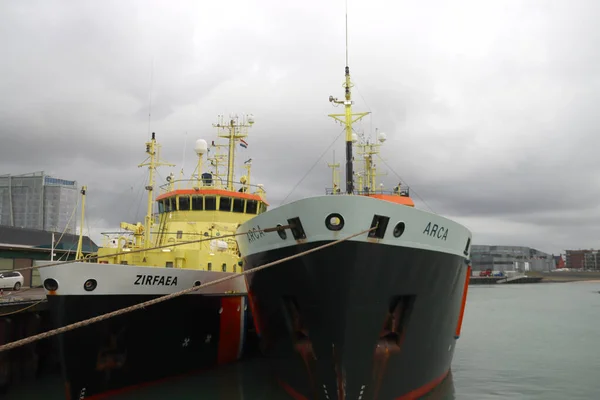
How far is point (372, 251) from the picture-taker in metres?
7.53

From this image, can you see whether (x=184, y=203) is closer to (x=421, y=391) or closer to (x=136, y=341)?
(x=136, y=341)

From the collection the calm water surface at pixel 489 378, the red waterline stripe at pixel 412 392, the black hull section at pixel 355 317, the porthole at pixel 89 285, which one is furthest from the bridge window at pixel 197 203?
the red waterline stripe at pixel 412 392

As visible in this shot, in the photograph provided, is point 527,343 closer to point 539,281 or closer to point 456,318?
point 456,318

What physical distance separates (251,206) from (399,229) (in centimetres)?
1077

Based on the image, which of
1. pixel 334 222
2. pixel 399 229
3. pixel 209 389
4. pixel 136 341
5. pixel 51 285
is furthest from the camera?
pixel 209 389

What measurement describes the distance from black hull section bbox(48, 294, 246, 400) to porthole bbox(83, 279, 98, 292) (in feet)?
0.59

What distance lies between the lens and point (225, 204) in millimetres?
17031

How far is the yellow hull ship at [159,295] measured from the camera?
999 cm

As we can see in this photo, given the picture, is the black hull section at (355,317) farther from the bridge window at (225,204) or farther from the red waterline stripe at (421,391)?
the bridge window at (225,204)

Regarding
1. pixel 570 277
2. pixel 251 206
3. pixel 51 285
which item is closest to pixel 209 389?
pixel 51 285

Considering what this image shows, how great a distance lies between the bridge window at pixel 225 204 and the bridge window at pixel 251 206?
0.91m

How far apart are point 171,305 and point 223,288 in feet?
7.95

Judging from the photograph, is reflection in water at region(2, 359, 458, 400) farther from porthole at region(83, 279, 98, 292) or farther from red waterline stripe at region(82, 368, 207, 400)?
porthole at region(83, 279, 98, 292)

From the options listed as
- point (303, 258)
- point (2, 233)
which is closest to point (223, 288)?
point (303, 258)
